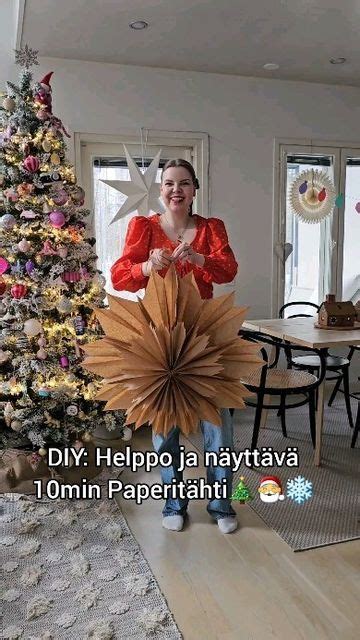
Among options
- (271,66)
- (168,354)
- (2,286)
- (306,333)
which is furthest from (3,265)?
(271,66)

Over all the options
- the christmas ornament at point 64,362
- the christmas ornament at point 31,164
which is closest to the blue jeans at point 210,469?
the christmas ornament at point 64,362

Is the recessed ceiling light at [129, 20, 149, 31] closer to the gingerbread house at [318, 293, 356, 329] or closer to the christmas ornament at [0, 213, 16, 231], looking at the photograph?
the christmas ornament at [0, 213, 16, 231]

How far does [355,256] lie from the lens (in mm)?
4562

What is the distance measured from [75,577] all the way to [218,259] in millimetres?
1250

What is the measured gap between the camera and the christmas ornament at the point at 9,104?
2.52 m

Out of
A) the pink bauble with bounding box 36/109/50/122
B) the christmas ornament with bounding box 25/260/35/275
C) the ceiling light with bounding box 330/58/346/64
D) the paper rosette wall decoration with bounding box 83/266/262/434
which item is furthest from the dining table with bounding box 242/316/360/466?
the paper rosette wall decoration with bounding box 83/266/262/434

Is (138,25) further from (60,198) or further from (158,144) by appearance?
(60,198)

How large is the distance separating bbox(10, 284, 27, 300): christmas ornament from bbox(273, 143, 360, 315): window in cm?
227

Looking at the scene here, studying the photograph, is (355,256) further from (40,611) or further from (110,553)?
(40,611)

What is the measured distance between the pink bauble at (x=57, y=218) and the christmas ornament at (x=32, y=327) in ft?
1.54

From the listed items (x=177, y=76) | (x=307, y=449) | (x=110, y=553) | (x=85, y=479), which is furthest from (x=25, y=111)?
(x=307, y=449)

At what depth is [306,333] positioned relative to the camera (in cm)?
292

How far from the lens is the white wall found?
3.53 meters

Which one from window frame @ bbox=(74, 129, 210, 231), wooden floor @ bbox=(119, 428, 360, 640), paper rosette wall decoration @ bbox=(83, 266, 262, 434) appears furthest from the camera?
window frame @ bbox=(74, 129, 210, 231)
